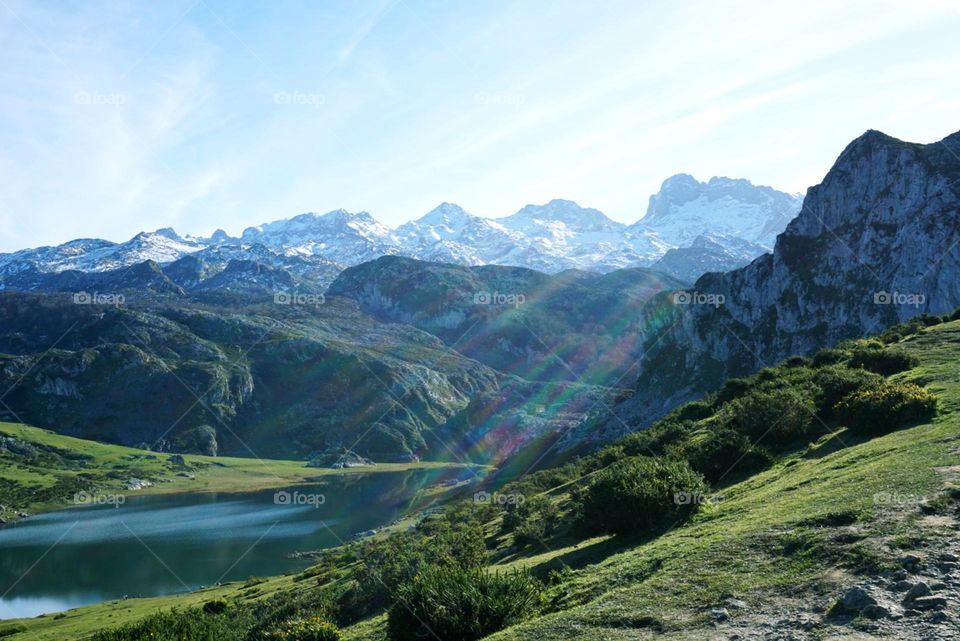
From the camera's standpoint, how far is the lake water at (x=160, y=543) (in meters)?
93.4

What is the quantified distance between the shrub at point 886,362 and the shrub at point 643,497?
2116cm

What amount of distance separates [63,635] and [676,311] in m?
165

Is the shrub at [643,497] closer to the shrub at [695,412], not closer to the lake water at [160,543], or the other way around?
the shrub at [695,412]

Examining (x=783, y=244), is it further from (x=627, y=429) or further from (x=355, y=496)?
(x=355, y=496)

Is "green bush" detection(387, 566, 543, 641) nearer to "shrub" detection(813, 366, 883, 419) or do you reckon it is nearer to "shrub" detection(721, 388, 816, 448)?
"shrub" detection(721, 388, 816, 448)

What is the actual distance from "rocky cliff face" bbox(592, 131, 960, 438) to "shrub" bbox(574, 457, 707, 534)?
109 metres

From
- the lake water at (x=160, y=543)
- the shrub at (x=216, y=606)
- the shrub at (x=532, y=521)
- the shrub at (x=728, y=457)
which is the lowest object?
the lake water at (x=160, y=543)

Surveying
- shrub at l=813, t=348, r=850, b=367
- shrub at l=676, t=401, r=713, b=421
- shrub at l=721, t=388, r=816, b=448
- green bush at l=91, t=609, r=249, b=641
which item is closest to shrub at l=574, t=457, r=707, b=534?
shrub at l=721, t=388, r=816, b=448

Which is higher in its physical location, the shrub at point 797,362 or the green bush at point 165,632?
the shrub at point 797,362

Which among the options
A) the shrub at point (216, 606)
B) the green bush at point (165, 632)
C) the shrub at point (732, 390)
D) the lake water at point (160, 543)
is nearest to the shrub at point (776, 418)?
the shrub at point (732, 390)

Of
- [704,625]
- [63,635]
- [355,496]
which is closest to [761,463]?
[704,625]

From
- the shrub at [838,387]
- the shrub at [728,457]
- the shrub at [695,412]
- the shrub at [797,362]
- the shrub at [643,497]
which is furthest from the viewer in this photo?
the shrub at [797,362]

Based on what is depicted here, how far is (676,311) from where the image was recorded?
184 meters

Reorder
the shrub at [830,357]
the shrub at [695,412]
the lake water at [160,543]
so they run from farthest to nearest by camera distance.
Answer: the lake water at [160,543] → the shrub at [695,412] → the shrub at [830,357]
